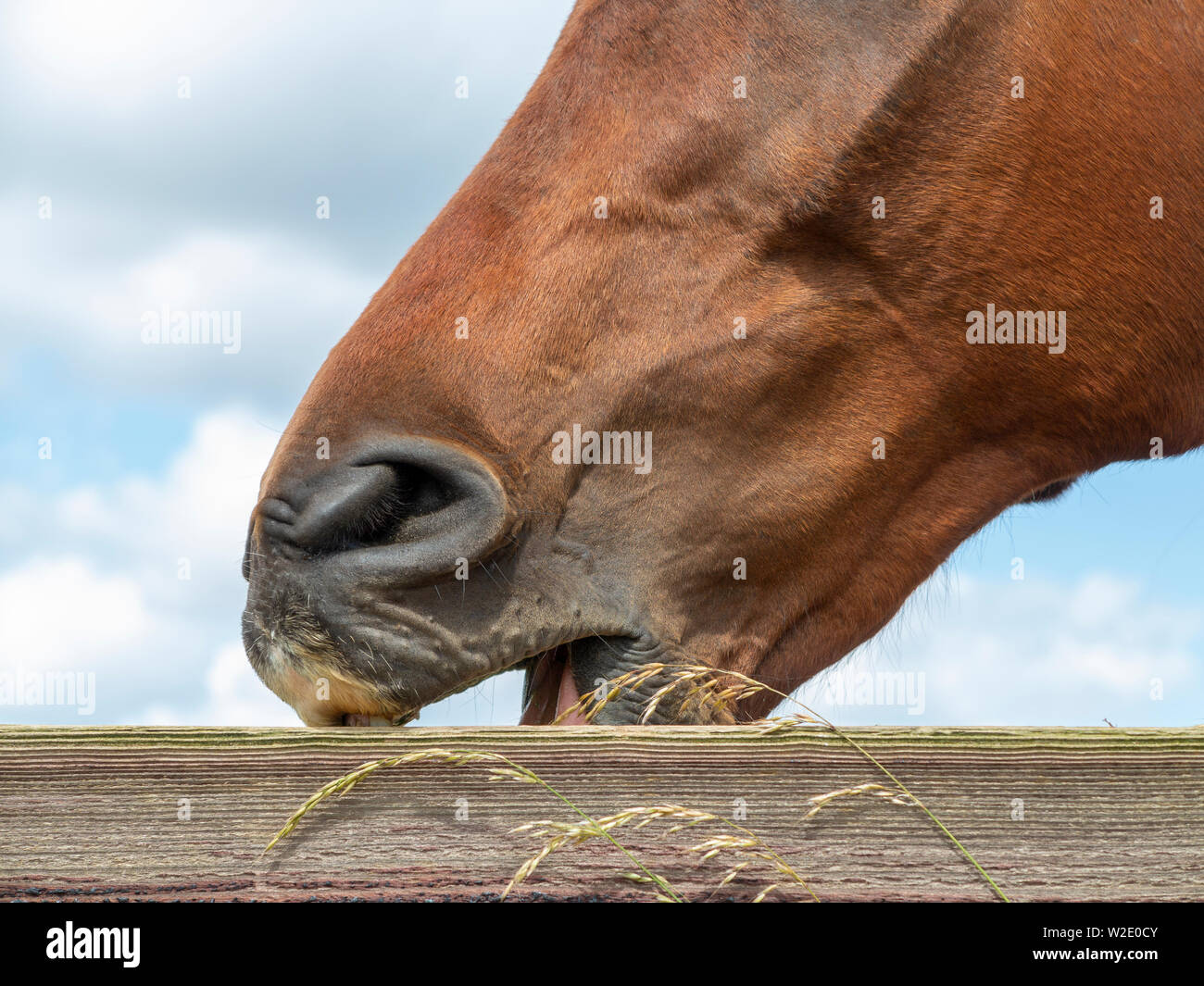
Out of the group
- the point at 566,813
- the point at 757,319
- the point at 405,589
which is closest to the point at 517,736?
the point at 566,813

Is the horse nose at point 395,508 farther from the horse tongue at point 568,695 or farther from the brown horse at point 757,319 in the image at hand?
the horse tongue at point 568,695

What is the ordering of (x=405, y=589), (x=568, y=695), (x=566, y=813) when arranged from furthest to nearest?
(x=568, y=695)
(x=405, y=589)
(x=566, y=813)

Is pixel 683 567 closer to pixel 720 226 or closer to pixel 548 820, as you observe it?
pixel 720 226

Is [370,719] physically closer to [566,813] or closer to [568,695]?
[568,695]

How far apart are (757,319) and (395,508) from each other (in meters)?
0.84

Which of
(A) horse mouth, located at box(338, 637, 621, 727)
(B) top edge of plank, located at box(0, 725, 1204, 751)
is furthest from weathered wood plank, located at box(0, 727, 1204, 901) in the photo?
(A) horse mouth, located at box(338, 637, 621, 727)

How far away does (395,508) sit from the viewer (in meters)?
1.95

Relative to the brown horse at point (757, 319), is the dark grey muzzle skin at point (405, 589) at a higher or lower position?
lower

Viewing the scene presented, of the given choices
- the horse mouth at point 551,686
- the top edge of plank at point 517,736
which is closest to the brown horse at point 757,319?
the horse mouth at point 551,686

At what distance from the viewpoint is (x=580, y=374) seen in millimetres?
2100

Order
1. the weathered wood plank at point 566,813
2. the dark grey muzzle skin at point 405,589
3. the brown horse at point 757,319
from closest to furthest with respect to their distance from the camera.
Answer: the weathered wood plank at point 566,813 < the dark grey muzzle skin at point 405,589 < the brown horse at point 757,319

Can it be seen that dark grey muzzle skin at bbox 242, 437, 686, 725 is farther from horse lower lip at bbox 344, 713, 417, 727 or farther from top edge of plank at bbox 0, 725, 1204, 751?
top edge of plank at bbox 0, 725, 1204, 751

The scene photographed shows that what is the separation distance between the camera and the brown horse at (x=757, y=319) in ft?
6.61
